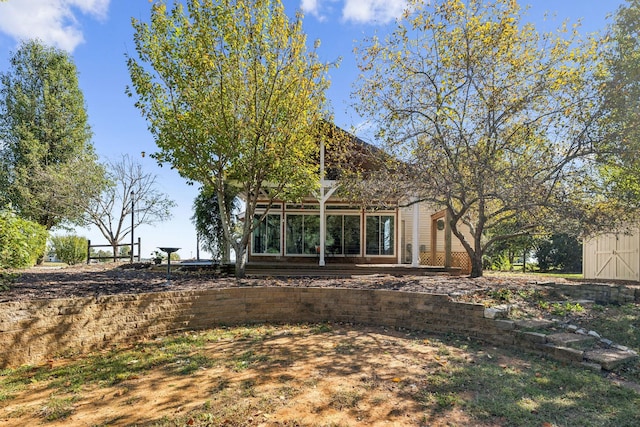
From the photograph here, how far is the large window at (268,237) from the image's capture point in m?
17.0

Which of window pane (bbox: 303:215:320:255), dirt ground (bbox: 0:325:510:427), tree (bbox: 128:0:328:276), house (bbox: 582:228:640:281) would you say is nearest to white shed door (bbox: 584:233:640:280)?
house (bbox: 582:228:640:281)

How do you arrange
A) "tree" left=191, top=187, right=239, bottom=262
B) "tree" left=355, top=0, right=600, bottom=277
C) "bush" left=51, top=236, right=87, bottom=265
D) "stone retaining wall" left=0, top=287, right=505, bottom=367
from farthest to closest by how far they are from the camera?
"bush" left=51, top=236, right=87, bottom=265, "tree" left=191, top=187, right=239, bottom=262, "tree" left=355, top=0, right=600, bottom=277, "stone retaining wall" left=0, top=287, right=505, bottom=367

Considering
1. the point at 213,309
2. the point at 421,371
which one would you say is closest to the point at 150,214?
the point at 213,309

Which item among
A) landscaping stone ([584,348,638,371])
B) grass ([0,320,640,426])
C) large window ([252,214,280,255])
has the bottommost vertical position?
grass ([0,320,640,426])

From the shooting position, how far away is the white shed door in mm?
12023

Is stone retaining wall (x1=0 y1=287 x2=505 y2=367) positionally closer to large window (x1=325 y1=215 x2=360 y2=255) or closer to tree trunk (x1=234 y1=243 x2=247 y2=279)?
tree trunk (x1=234 y1=243 x2=247 y2=279)

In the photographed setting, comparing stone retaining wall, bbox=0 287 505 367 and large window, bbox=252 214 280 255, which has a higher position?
large window, bbox=252 214 280 255

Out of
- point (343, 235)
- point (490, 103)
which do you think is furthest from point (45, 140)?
point (490, 103)

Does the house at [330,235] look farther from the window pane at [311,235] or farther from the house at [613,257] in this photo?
the house at [613,257]

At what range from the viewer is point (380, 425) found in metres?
3.33

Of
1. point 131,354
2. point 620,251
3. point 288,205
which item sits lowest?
point 131,354

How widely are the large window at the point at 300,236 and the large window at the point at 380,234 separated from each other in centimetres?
243

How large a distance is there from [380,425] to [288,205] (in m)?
13.7

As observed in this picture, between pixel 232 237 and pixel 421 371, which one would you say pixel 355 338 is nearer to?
pixel 421 371
